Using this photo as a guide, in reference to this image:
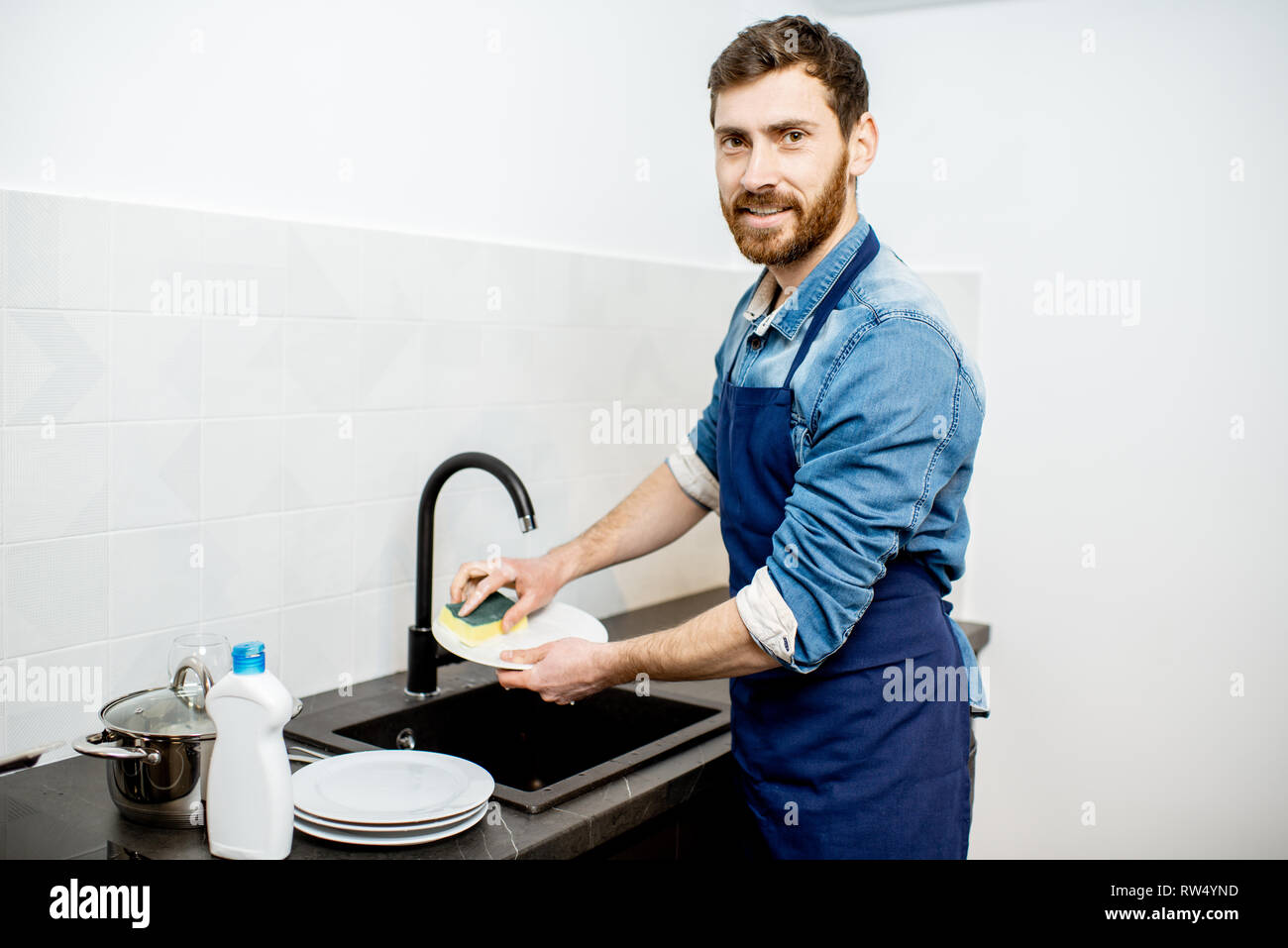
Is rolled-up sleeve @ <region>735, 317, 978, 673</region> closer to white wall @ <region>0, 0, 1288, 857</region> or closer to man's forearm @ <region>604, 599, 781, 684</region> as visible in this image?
man's forearm @ <region>604, 599, 781, 684</region>

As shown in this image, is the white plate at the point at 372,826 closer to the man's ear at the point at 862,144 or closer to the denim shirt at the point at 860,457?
the denim shirt at the point at 860,457

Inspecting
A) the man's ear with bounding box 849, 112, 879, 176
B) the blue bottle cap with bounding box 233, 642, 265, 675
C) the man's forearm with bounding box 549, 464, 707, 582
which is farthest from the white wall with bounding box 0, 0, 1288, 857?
the blue bottle cap with bounding box 233, 642, 265, 675

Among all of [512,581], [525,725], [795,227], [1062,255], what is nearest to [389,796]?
[512,581]

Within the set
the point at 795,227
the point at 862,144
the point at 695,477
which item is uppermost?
the point at 862,144

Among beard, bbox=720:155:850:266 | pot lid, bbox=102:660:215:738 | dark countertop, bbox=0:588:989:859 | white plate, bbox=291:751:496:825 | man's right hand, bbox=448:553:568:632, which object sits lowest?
dark countertop, bbox=0:588:989:859

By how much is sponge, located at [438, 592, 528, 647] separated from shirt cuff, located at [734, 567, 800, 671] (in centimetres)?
40

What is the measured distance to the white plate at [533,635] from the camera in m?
1.43

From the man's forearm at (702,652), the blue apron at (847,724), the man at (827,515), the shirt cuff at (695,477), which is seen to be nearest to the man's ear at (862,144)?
the man at (827,515)

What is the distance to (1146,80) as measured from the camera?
2.15 metres

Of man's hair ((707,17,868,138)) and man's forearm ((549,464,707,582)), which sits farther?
man's forearm ((549,464,707,582))

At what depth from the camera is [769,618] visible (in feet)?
4.01

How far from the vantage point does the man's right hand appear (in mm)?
1521

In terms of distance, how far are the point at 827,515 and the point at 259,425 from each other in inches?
32.2

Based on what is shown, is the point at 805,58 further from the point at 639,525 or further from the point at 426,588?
the point at 426,588
